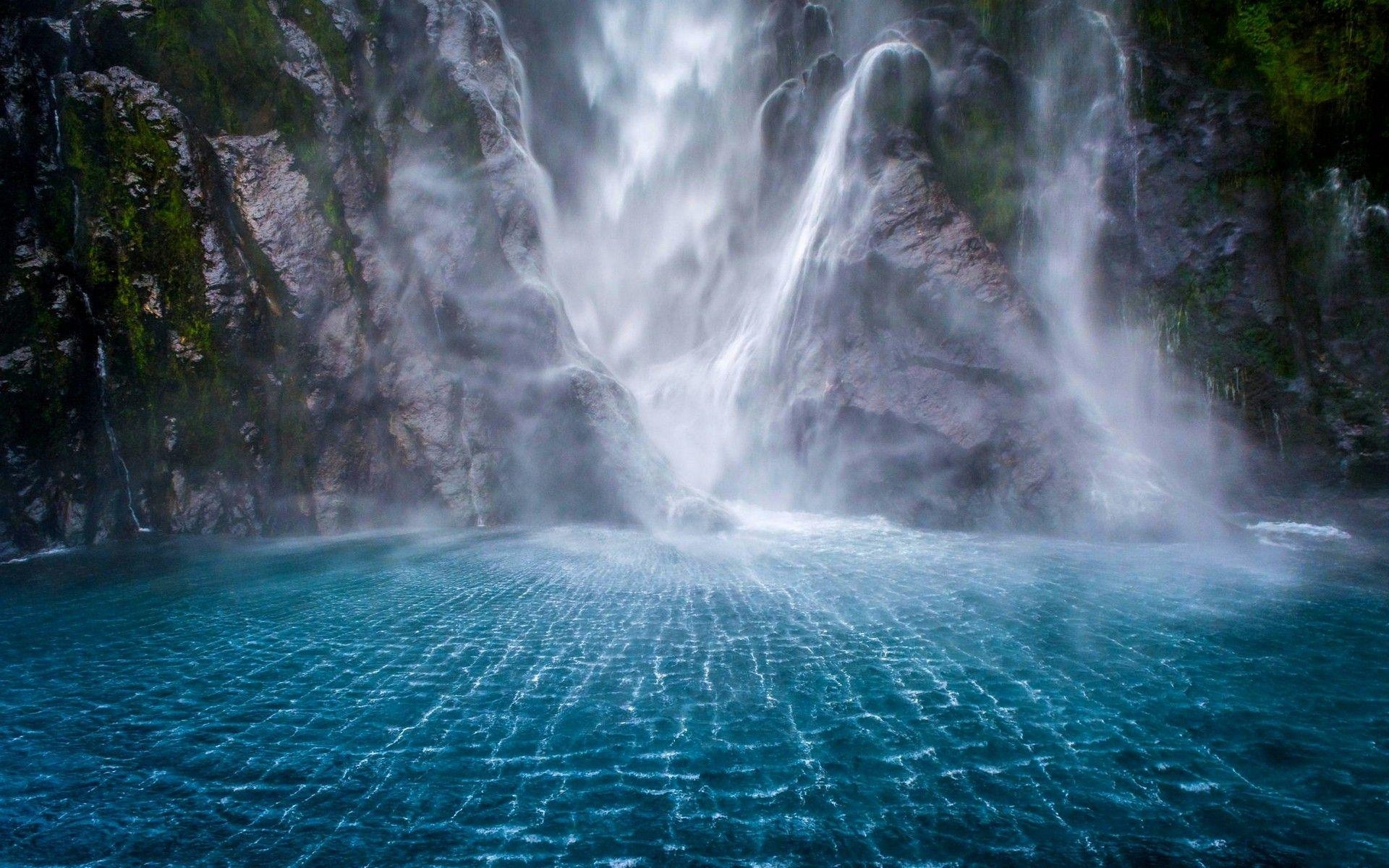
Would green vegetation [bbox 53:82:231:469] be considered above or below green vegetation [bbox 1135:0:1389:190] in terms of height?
below

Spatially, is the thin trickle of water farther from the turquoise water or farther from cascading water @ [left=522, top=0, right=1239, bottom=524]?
cascading water @ [left=522, top=0, right=1239, bottom=524]

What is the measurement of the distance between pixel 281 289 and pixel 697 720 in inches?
579

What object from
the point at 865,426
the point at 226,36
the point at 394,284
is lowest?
the point at 865,426

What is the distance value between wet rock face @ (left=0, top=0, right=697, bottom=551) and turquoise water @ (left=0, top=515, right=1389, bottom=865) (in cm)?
398

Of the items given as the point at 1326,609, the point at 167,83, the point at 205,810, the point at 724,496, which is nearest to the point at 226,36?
the point at 167,83

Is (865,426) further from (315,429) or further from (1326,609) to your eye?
(315,429)

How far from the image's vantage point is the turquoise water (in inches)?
177

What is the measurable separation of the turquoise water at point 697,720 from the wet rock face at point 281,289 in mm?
3983

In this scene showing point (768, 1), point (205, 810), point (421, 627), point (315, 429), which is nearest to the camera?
point (205, 810)

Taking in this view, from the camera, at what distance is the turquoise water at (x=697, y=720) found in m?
4.50

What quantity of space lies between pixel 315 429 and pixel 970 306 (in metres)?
15.3

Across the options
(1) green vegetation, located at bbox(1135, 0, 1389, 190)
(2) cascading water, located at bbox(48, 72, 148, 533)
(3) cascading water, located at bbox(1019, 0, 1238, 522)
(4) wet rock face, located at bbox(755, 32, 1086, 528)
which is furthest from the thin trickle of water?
(1) green vegetation, located at bbox(1135, 0, 1389, 190)

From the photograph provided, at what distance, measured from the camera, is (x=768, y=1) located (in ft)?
81.5

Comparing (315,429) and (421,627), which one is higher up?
(315,429)
